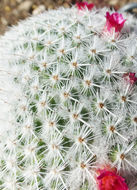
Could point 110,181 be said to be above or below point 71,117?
below

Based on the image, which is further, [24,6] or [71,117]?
[24,6]

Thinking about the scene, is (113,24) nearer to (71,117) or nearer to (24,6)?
(71,117)

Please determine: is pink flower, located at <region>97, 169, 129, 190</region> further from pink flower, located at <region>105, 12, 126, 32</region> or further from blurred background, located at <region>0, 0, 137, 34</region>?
blurred background, located at <region>0, 0, 137, 34</region>

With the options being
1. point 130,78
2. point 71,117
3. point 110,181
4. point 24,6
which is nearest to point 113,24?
point 130,78

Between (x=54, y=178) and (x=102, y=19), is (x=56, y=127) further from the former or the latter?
(x=102, y=19)

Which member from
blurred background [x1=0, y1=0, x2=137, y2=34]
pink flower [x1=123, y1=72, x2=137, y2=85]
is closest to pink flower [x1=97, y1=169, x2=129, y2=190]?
pink flower [x1=123, y1=72, x2=137, y2=85]

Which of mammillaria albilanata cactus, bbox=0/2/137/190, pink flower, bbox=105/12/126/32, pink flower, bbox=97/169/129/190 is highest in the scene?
pink flower, bbox=105/12/126/32

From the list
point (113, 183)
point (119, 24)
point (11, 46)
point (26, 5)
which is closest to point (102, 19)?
point (119, 24)
